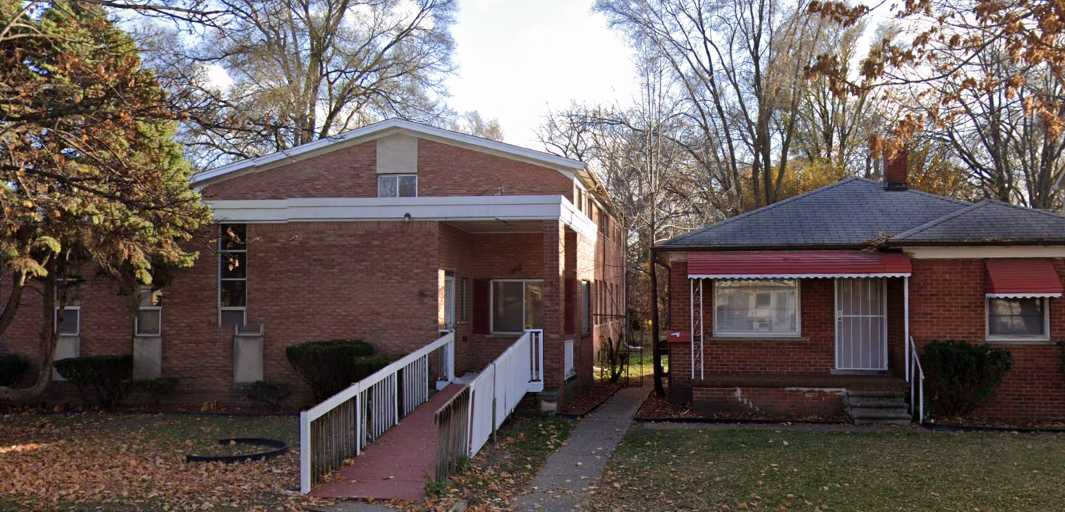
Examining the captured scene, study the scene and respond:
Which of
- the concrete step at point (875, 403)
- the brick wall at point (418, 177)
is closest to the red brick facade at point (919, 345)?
the concrete step at point (875, 403)

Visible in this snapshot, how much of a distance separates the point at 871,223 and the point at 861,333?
2197mm

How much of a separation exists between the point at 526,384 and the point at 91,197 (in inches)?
315

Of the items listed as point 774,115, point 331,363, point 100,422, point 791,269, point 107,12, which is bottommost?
point 100,422

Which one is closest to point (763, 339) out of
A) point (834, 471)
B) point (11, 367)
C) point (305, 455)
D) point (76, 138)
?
point (834, 471)

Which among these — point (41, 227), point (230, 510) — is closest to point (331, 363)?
point (41, 227)

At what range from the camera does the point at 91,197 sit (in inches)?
419

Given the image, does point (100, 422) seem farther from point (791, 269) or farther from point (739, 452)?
point (791, 269)

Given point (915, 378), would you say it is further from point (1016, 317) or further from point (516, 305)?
point (516, 305)

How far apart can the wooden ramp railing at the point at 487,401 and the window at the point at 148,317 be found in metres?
7.53

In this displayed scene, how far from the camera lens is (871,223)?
17.2m

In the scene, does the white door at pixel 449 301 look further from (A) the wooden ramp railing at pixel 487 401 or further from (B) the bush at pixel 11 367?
(B) the bush at pixel 11 367

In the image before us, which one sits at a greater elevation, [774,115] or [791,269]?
[774,115]

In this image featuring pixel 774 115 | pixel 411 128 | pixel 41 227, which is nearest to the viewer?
pixel 41 227

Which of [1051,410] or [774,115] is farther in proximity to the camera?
[774,115]
